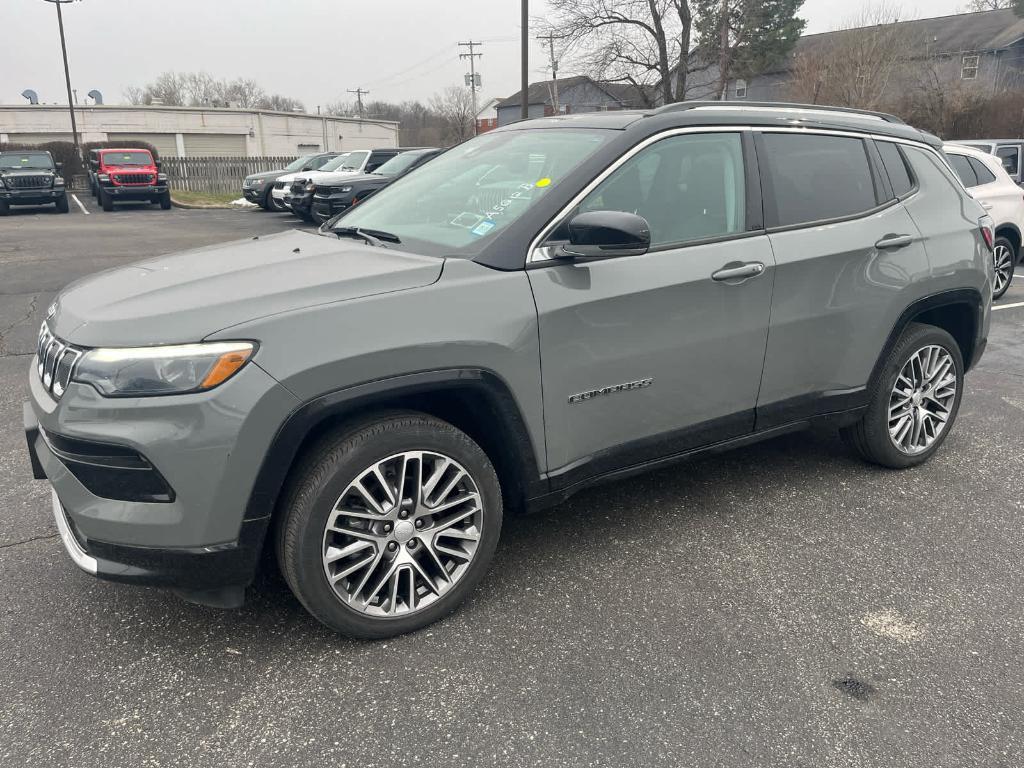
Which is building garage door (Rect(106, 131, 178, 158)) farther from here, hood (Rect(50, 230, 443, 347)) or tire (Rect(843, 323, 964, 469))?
tire (Rect(843, 323, 964, 469))

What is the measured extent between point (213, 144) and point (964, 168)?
52811 mm

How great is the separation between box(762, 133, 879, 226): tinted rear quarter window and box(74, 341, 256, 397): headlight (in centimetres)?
236

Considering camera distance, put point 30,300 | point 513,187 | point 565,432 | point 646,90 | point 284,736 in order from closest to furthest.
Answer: point 284,736, point 565,432, point 513,187, point 30,300, point 646,90

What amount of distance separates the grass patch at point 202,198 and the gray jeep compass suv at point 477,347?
84.5 feet

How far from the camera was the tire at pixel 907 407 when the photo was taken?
3.89m

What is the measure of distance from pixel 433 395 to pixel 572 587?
37.5 inches

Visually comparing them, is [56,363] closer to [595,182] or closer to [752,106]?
[595,182]

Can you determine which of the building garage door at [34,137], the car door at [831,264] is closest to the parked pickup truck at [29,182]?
the car door at [831,264]

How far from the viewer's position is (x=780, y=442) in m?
4.59

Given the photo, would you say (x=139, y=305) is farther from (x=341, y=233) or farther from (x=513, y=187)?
(x=513, y=187)

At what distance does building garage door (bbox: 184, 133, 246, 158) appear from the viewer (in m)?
52.2

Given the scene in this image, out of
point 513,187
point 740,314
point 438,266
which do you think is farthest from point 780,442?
point 438,266

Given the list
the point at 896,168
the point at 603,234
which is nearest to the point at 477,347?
the point at 603,234

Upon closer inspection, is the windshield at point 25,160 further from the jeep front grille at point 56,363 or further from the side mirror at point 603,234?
the side mirror at point 603,234
